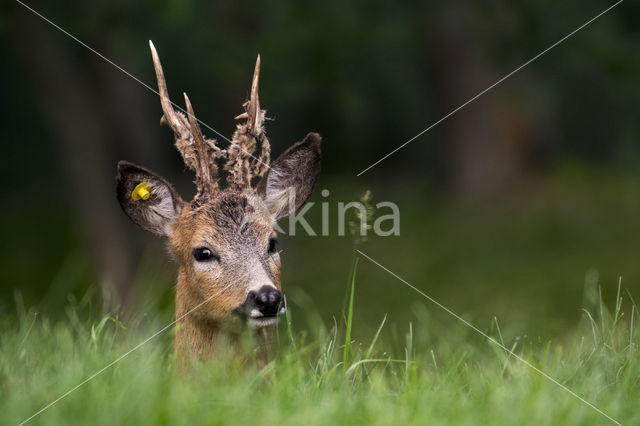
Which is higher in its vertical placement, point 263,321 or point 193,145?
point 193,145

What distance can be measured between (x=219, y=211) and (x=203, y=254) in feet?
0.79

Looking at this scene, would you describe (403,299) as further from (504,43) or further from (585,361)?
(585,361)

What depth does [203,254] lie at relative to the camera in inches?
159

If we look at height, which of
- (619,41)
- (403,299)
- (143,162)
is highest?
(619,41)

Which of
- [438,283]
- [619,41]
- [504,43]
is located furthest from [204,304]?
[438,283]

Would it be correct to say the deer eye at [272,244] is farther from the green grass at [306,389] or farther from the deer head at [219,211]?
the green grass at [306,389]

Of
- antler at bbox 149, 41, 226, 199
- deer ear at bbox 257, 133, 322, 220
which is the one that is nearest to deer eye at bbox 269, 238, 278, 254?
deer ear at bbox 257, 133, 322, 220

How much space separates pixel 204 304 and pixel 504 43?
6559 millimetres

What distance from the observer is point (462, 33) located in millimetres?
13430

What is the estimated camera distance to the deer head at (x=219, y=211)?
3854 millimetres

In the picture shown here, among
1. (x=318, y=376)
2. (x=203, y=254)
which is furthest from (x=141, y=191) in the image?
(x=318, y=376)

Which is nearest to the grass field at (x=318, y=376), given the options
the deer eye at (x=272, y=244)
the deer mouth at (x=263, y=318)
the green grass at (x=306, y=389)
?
the green grass at (x=306, y=389)

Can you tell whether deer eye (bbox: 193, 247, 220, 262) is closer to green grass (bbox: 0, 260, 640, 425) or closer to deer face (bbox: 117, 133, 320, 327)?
deer face (bbox: 117, 133, 320, 327)

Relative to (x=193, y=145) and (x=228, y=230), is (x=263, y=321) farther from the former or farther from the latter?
(x=193, y=145)
